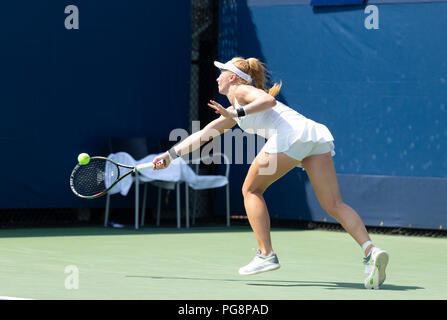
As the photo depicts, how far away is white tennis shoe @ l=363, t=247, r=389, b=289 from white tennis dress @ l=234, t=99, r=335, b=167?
0.73 m

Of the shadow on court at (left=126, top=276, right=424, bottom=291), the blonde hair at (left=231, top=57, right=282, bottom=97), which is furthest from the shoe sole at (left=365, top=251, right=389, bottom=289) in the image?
the blonde hair at (left=231, top=57, right=282, bottom=97)

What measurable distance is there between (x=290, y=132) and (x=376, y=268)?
99cm

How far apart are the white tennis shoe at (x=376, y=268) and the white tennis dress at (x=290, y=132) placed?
0.73 metres

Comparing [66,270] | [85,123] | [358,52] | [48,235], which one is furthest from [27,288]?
[358,52]

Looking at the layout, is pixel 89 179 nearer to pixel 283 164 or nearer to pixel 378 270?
pixel 283 164

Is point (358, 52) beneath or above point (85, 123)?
above

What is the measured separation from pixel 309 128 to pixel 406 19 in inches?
195

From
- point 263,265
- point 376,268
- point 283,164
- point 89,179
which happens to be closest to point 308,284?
point 263,265

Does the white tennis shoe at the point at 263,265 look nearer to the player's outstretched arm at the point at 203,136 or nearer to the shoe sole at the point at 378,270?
the shoe sole at the point at 378,270

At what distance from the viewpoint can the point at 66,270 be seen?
6262mm

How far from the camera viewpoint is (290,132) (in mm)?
5641

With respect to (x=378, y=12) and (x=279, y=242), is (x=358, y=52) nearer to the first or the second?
(x=378, y=12)

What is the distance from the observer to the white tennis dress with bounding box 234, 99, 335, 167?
5.61 m
